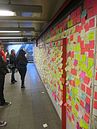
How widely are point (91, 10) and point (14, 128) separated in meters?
2.46

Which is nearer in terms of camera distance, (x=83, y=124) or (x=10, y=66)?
(x=83, y=124)

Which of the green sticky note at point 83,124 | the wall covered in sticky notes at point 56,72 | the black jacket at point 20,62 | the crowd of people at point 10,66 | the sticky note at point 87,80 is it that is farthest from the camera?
the black jacket at point 20,62

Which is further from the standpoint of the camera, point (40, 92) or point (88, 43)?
point (40, 92)

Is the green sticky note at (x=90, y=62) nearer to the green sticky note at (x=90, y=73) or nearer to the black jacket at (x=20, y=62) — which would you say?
the green sticky note at (x=90, y=73)

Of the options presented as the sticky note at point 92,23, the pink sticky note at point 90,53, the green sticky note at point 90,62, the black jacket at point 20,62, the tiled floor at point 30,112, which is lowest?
the tiled floor at point 30,112

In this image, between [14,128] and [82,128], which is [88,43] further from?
[14,128]

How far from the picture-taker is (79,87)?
213 centimetres

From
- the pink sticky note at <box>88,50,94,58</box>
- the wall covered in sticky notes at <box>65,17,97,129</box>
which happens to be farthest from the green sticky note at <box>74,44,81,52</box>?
the pink sticky note at <box>88,50,94,58</box>

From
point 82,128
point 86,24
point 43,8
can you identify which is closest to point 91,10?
point 86,24

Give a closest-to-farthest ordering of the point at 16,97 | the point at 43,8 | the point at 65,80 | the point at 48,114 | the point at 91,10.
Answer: the point at 91,10
the point at 65,80
the point at 43,8
the point at 48,114
the point at 16,97

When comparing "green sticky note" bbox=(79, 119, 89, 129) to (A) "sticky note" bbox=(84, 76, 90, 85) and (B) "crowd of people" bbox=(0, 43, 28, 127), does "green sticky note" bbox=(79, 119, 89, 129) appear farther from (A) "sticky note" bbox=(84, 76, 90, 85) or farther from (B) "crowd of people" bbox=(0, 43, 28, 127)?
(B) "crowd of people" bbox=(0, 43, 28, 127)

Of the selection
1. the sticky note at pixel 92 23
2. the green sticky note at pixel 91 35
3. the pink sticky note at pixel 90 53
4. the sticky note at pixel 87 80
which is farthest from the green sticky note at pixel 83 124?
the sticky note at pixel 92 23

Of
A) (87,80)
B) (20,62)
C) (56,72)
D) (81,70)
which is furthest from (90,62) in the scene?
(20,62)

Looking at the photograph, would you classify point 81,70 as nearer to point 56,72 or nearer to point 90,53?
point 90,53
